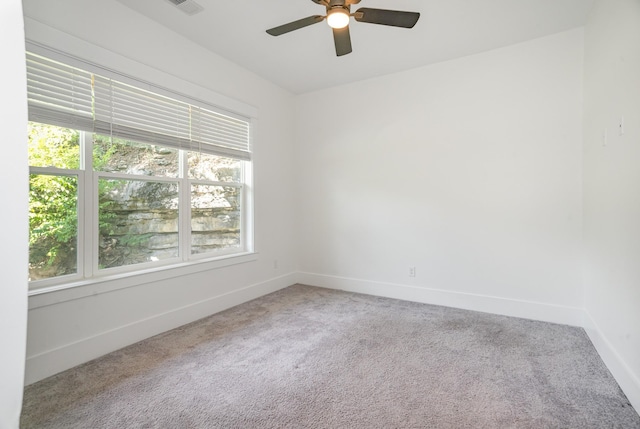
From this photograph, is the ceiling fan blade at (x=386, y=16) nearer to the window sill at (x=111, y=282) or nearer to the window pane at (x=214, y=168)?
the window pane at (x=214, y=168)

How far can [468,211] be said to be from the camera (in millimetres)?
3328

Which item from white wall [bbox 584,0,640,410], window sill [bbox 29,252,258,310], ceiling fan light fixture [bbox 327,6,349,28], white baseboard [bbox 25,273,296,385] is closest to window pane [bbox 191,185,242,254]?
window sill [bbox 29,252,258,310]

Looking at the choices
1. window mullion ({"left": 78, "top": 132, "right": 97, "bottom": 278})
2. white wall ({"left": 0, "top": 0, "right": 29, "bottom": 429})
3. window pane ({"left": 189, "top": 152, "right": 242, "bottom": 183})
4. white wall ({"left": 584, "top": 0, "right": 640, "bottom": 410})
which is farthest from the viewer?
window pane ({"left": 189, "top": 152, "right": 242, "bottom": 183})

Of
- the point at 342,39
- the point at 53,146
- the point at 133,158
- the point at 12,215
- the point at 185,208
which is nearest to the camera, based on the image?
the point at 12,215

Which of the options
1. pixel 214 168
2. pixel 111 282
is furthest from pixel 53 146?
pixel 214 168

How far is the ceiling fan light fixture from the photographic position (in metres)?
1.94

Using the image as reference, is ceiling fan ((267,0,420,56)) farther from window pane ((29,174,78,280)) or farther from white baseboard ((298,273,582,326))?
white baseboard ((298,273,582,326))

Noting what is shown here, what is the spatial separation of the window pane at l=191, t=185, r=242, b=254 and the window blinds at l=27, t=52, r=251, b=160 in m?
0.43

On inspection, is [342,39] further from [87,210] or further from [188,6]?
[87,210]

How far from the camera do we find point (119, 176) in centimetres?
250

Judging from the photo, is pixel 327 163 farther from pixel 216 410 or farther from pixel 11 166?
pixel 11 166

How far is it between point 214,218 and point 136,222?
2.80 feet

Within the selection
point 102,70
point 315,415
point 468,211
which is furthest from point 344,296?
point 102,70

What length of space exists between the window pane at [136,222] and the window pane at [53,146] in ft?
0.84
